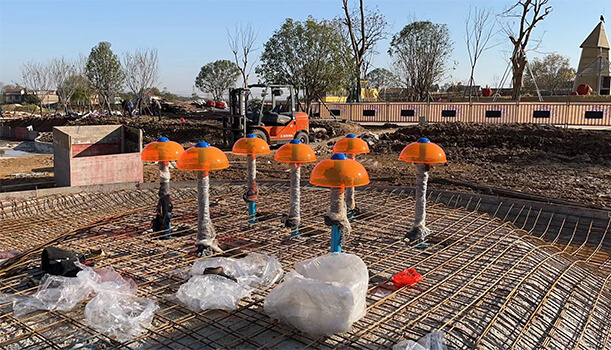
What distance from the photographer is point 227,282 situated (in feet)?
12.4

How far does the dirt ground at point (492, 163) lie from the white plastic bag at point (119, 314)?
627 centimetres

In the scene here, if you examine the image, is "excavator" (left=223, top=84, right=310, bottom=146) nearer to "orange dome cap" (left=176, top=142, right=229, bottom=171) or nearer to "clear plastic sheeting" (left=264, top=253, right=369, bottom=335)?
"orange dome cap" (left=176, top=142, right=229, bottom=171)

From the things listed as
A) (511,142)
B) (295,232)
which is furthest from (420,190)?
(511,142)

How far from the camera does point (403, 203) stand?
23.7ft

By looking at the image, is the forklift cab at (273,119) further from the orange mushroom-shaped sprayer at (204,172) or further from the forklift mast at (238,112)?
the orange mushroom-shaped sprayer at (204,172)

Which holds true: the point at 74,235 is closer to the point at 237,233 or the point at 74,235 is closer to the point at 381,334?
the point at 237,233

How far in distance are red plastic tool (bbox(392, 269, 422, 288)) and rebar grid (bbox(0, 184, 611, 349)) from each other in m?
0.06

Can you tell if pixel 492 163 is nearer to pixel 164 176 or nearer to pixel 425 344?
pixel 164 176

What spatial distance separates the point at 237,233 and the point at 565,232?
442 centimetres

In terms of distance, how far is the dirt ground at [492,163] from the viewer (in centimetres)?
861

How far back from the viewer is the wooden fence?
15.6m

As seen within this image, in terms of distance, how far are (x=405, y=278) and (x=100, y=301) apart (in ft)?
8.00

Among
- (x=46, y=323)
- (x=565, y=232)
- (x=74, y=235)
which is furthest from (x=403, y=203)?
(x=46, y=323)

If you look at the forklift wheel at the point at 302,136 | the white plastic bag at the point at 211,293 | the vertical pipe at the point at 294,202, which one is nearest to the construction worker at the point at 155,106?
the forklift wheel at the point at 302,136
